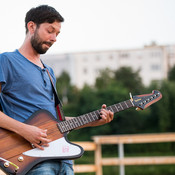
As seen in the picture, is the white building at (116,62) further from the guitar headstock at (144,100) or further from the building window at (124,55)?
the guitar headstock at (144,100)

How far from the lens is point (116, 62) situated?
49.6 m

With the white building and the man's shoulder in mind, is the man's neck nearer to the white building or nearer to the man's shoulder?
the man's shoulder

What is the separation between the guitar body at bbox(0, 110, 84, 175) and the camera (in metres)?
1.92

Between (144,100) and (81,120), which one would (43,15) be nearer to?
(81,120)

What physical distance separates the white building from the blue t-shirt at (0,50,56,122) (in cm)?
4462

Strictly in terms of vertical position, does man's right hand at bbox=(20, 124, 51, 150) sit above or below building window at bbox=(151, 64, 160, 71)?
above

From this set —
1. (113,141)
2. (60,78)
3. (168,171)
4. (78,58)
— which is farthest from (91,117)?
(78,58)

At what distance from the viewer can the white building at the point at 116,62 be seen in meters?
48.1

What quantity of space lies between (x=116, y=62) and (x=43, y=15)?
4783 centimetres

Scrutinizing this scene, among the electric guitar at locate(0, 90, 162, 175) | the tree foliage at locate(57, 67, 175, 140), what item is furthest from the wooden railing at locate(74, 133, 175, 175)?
the tree foliage at locate(57, 67, 175, 140)

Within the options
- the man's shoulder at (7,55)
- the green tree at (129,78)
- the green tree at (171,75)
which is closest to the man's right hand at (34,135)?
the man's shoulder at (7,55)

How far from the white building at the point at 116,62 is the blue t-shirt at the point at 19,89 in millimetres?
44624

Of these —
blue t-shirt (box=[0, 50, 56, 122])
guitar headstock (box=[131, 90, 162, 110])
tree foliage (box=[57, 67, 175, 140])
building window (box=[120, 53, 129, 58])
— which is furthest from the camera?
building window (box=[120, 53, 129, 58])

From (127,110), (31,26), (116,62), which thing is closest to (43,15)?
(31,26)
